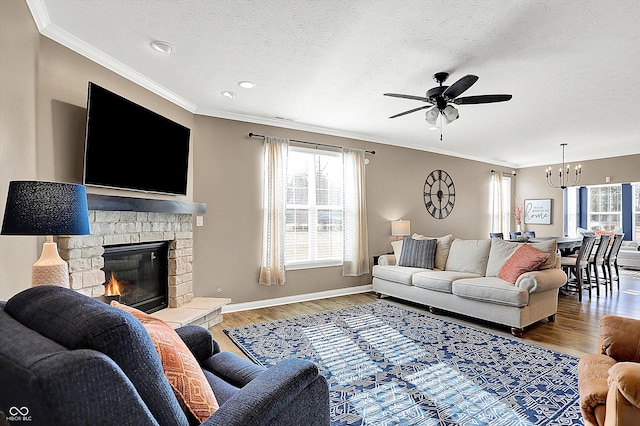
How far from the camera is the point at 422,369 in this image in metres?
2.85

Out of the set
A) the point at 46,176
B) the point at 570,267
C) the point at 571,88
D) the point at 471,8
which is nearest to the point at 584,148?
the point at 570,267

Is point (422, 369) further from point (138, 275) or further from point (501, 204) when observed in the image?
point (501, 204)

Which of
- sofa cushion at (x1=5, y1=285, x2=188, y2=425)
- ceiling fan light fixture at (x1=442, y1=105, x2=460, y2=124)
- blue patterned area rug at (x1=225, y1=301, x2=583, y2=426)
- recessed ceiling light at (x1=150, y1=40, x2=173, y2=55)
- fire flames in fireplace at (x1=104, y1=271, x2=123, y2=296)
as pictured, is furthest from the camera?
ceiling fan light fixture at (x1=442, y1=105, x2=460, y2=124)

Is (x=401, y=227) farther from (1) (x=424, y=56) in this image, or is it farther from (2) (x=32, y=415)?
(2) (x=32, y=415)

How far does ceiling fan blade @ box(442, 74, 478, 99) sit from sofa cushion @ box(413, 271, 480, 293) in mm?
2249

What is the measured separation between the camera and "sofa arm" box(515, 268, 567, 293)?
3707 mm

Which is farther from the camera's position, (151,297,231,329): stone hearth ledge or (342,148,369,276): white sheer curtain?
(342,148,369,276): white sheer curtain

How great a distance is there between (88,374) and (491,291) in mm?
3999

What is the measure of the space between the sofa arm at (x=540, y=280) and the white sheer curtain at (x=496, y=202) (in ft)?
15.2

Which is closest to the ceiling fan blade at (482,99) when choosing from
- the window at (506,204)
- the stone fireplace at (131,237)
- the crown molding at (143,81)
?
the crown molding at (143,81)

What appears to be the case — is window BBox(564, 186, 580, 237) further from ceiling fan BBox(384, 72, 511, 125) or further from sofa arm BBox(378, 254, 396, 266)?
ceiling fan BBox(384, 72, 511, 125)

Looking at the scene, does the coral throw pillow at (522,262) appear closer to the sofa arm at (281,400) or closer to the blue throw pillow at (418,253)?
the blue throw pillow at (418,253)

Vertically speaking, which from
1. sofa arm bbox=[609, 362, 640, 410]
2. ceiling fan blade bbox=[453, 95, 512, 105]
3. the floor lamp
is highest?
ceiling fan blade bbox=[453, 95, 512, 105]

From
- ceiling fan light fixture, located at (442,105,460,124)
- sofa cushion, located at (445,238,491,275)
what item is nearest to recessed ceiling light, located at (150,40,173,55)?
ceiling fan light fixture, located at (442,105,460,124)
